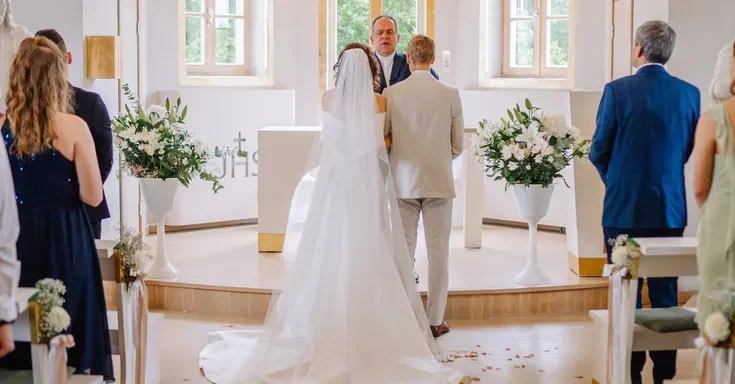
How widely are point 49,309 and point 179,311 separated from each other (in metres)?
3.71

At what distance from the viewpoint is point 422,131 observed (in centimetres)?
559

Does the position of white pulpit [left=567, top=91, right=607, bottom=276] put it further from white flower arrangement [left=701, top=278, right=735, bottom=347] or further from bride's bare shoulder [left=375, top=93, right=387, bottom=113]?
white flower arrangement [left=701, top=278, right=735, bottom=347]

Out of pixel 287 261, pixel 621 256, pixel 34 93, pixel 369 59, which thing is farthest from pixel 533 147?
pixel 34 93

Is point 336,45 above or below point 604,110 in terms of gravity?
above

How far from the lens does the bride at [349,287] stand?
4.93 metres

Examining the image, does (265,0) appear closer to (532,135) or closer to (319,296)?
(532,135)

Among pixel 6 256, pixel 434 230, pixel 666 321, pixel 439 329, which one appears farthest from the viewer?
pixel 439 329

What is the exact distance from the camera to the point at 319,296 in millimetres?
5090

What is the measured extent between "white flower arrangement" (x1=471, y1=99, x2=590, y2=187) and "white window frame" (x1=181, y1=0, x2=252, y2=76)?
150 inches

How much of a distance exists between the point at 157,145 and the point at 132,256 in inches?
99.4

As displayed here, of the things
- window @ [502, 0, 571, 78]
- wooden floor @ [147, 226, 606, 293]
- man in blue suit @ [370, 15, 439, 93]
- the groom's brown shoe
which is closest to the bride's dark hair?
man in blue suit @ [370, 15, 439, 93]

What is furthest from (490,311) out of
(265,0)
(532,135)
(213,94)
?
(265,0)

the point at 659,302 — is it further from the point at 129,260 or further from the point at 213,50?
the point at 213,50

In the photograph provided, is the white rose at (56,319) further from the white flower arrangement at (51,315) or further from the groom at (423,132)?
the groom at (423,132)
